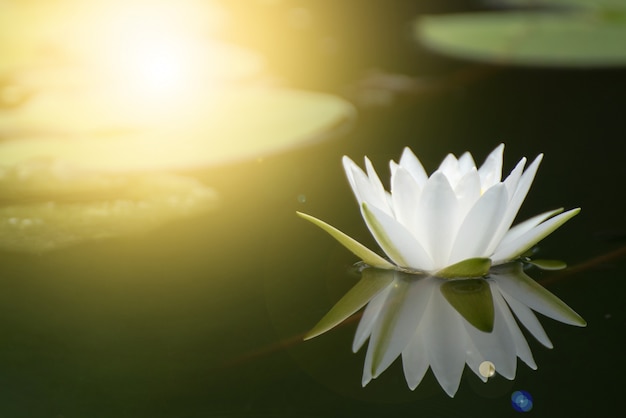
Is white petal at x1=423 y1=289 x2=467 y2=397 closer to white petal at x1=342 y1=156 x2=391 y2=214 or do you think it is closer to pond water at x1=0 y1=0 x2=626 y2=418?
pond water at x1=0 y1=0 x2=626 y2=418

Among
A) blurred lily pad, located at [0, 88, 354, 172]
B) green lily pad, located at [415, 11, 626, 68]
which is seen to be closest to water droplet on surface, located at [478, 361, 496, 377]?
blurred lily pad, located at [0, 88, 354, 172]

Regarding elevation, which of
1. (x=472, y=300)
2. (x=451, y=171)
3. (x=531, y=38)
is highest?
(x=531, y=38)

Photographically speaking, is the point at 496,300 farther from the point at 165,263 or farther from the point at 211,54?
the point at 211,54

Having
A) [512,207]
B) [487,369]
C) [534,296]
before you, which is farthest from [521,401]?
[512,207]

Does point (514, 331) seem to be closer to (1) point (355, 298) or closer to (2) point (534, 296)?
(2) point (534, 296)

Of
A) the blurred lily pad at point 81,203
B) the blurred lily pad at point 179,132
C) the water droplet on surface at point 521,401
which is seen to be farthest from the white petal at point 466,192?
the blurred lily pad at point 179,132

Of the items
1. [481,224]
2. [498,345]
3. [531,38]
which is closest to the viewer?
[498,345]

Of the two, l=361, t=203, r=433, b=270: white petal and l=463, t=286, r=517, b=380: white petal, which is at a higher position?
l=361, t=203, r=433, b=270: white petal

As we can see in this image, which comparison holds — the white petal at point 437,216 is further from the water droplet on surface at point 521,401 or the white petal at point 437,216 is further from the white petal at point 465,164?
the water droplet on surface at point 521,401
